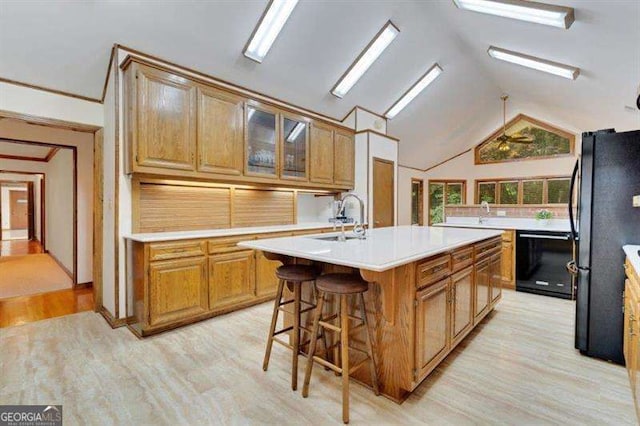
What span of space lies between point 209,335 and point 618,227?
3.41m

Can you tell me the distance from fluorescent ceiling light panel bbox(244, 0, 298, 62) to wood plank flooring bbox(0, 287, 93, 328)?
343 cm

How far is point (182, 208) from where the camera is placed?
3574 millimetres

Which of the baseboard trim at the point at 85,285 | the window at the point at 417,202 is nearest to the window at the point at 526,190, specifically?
the window at the point at 417,202

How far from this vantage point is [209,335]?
281 cm

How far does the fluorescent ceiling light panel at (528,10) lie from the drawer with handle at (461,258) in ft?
7.68

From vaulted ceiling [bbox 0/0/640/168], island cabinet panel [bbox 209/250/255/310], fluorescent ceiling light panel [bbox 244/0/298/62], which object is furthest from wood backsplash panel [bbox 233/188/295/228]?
fluorescent ceiling light panel [bbox 244/0/298/62]

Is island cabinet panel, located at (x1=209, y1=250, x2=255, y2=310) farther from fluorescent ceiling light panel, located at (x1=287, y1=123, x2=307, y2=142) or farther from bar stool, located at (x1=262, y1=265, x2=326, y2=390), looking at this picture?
fluorescent ceiling light panel, located at (x1=287, y1=123, x2=307, y2=142)

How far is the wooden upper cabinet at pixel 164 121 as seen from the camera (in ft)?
9.45

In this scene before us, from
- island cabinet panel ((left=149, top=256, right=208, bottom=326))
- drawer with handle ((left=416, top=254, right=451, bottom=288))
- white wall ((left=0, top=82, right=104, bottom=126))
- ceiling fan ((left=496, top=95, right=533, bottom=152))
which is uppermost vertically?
ceiling fan ((left=496, top=95, right=533, bottom=152))

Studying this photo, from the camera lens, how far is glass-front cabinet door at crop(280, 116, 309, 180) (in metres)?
4.21

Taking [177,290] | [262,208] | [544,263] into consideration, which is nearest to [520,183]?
[544,263]

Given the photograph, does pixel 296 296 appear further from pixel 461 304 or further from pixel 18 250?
pixel 18 250

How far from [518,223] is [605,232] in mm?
2415
